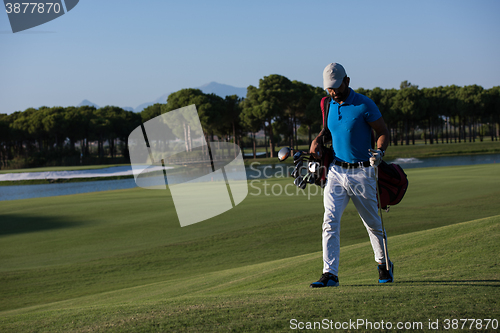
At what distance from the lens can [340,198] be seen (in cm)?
387

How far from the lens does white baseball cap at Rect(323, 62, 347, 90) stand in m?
3.70

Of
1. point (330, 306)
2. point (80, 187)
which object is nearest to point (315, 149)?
point (330, 306)

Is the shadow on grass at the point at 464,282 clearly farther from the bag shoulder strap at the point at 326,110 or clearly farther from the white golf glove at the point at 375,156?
the bag shoulder strap at the point at 326,110

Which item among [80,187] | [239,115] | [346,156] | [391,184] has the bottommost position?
[80,187]

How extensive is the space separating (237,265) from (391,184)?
4.43 metres

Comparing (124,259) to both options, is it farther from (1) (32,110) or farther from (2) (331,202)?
(1) (32,110)

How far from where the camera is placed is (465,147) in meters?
61.3

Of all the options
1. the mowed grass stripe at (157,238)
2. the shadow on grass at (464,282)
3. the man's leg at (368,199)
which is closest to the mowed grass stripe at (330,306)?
the shadow on grass at (464,282)

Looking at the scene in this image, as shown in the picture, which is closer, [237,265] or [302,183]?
[302,183]

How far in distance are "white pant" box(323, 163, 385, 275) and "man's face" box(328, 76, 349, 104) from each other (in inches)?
26.7

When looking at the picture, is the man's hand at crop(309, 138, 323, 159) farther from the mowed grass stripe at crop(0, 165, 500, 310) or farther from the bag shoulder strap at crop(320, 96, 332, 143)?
the mowed grass stripe at crop(0, 165, 500, 310)

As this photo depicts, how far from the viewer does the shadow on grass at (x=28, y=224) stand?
11558 mm

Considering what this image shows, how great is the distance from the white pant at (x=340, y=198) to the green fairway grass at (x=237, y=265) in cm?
37

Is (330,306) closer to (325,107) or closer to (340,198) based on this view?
(340,198)
